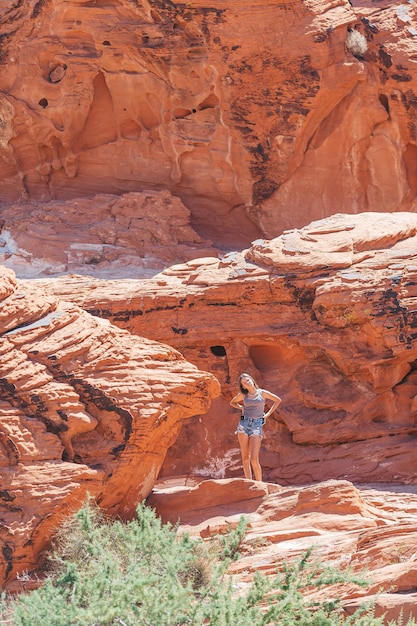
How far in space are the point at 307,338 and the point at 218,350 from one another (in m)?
1.21

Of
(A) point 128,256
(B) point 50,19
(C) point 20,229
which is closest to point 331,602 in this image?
(A) point 128,256

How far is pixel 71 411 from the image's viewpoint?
1046cm

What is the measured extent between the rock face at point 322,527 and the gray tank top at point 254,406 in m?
1.03

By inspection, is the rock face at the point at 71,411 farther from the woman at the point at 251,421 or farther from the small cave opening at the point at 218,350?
the small cave opening at the point at 218,350

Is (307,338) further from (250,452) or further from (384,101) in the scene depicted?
(384,101)

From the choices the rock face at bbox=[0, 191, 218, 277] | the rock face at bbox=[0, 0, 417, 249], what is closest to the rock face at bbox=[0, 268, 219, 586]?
the rock face at bbox=[0, 191, 218, 277]

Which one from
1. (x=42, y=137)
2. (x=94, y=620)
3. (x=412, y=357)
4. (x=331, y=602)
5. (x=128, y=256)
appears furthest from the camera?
(x=42, y=137)

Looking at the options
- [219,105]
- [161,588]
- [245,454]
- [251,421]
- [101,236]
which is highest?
[219,105]

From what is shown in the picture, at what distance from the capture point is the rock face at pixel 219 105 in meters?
18.7

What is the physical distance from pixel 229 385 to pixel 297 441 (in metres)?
1.13

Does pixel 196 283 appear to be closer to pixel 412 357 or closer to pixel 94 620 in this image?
pixel 412 357

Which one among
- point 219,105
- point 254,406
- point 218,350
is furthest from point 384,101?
point 254,406

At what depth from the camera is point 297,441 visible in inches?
586

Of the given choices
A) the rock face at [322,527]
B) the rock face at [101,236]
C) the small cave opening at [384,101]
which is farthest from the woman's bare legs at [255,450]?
the small cave opening at [384,101]
